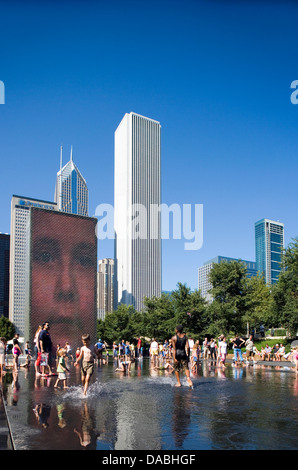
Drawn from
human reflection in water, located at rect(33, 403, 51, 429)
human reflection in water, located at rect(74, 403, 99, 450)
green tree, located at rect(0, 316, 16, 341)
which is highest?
human reflection in water, located at rect(74, 403, 99, 450)

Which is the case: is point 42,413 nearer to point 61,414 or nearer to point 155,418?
point 61,414

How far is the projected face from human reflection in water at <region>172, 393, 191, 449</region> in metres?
38.9

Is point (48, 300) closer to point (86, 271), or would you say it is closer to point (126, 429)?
point (86, 271)

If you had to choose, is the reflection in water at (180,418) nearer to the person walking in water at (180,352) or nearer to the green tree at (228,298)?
the person walking in water at (180,352)

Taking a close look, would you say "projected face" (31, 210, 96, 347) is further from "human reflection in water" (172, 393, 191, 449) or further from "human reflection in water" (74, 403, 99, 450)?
"human reflection in water" (74, 403, 99, 450)

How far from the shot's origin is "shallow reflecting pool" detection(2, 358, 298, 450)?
542 cm

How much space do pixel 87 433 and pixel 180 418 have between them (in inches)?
68.5

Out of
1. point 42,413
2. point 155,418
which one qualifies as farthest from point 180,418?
point 42,413

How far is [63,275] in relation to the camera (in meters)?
48.1

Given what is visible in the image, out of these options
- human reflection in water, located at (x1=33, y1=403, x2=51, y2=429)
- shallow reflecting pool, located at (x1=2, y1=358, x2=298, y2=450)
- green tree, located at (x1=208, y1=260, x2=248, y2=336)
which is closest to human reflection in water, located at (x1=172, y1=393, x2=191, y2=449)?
shallow reflecting pool, located at (x1=2, y1=358, x2=298, y2=450)

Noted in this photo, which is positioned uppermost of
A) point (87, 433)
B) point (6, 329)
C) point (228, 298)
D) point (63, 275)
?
point (63, 275)

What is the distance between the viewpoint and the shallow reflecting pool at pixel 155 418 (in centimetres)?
542

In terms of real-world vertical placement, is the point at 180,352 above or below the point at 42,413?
above

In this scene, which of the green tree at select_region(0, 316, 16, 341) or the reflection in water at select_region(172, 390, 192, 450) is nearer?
the reflection in water at select_region(172, 390, 192, 450)
